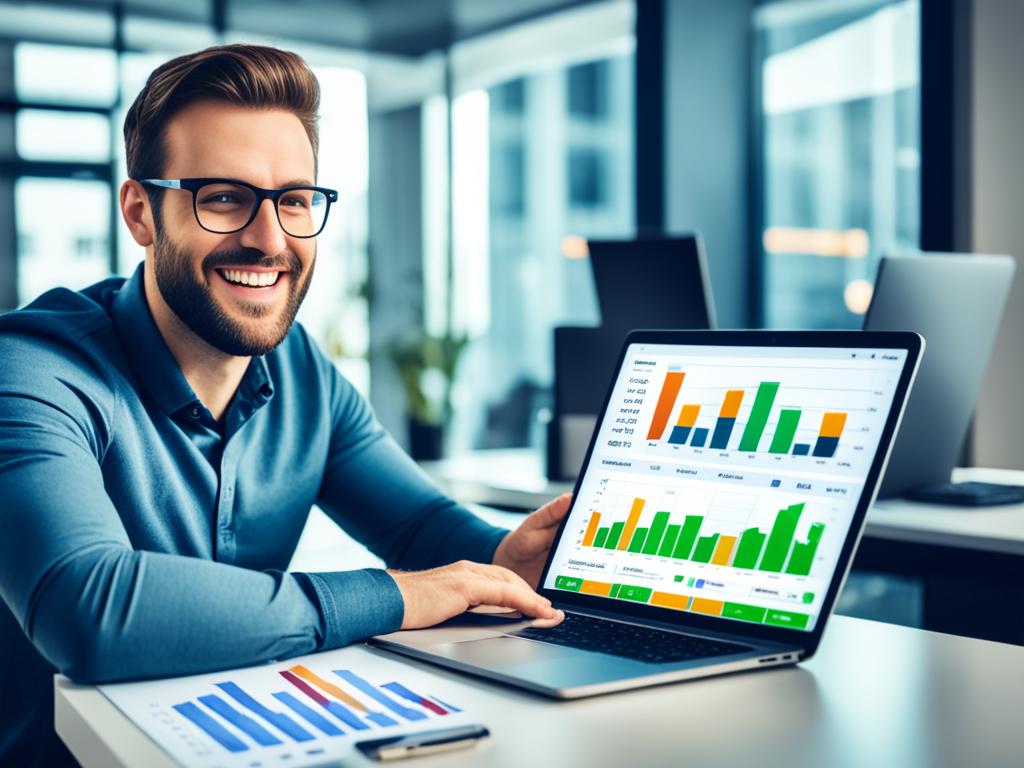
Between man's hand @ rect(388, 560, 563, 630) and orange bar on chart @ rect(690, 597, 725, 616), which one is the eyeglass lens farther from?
orange bar on chart @ rect(690, 597, 725, 616)

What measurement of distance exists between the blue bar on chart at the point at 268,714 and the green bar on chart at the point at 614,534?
17.4 inches

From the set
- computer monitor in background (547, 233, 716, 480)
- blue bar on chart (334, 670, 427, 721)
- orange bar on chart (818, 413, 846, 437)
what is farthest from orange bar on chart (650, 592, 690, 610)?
computer monitor in background (547, 233, 716, 480)

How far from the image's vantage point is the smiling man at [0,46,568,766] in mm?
1055

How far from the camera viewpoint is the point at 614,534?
1.23 metres

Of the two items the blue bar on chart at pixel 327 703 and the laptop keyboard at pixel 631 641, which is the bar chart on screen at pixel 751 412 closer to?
the laptop keyboard at pixel 631 641

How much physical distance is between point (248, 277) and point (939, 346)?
130cm

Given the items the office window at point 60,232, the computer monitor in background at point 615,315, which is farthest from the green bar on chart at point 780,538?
the office window at point 60,232

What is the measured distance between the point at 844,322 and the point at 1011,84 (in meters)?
1.09

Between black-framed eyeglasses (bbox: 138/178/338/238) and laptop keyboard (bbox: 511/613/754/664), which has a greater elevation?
black-framed eyeglasses (bbox: 138/178/338/238)

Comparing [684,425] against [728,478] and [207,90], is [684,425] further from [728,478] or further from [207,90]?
[207,90]

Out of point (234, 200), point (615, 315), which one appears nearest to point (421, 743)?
point (234, 200)

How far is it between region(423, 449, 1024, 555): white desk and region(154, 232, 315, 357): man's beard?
2.60 feet

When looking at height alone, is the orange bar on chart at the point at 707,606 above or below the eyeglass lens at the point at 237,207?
below

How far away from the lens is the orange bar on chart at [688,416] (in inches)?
47.9
